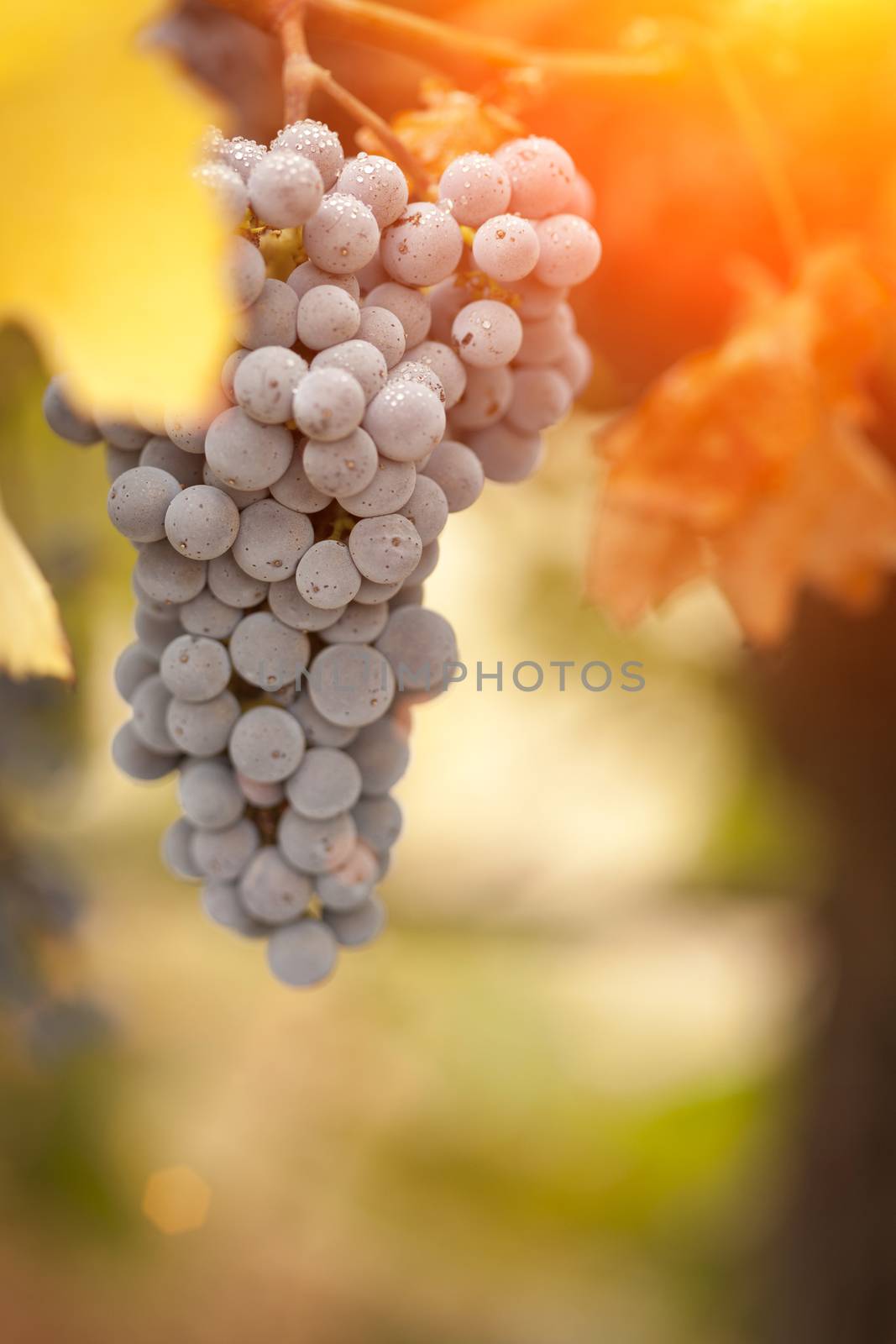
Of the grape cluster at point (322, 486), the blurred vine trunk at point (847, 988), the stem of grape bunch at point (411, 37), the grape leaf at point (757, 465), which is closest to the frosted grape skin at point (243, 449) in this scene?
the grape cluster at point (322, 486)

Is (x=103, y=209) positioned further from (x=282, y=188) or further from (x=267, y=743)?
(x=267, y=743)

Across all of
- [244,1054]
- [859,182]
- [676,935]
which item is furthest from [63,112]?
[244,1054]

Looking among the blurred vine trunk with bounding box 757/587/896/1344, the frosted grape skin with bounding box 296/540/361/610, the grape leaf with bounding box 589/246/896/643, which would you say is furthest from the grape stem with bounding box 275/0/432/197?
the blurred vine trunk with bounding box 757/587/896/1344

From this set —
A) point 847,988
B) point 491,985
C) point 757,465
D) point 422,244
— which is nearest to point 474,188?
point 422,244

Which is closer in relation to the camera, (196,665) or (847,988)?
(196,665)

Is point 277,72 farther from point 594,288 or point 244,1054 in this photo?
point 244,1054

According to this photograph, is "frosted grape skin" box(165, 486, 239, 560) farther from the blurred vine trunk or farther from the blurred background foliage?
the blurred vine trunk

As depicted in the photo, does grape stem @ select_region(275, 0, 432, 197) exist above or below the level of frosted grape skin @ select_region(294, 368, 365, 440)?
above
